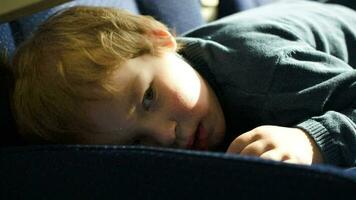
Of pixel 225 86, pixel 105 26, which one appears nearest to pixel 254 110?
pixel 225 86

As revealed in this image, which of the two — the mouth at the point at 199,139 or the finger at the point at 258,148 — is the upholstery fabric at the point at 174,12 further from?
the finger at the point at 258,148

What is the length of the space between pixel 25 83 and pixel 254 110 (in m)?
0.34

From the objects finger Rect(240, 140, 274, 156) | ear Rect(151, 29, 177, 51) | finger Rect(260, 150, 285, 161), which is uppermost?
ear Rect(151, 29, 177, 51)

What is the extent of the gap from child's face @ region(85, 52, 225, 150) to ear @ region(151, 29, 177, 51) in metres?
0.04

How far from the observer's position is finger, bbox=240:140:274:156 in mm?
656

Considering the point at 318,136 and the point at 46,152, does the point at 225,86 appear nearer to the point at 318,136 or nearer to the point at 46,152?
the point at 318,136

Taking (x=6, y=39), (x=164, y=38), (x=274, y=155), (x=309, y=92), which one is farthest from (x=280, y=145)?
(x=6, y=39)

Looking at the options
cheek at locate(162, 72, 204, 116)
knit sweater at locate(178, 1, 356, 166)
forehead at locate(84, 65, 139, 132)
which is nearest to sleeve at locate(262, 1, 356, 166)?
knit sweater at locate(178, 1, 356, 166)

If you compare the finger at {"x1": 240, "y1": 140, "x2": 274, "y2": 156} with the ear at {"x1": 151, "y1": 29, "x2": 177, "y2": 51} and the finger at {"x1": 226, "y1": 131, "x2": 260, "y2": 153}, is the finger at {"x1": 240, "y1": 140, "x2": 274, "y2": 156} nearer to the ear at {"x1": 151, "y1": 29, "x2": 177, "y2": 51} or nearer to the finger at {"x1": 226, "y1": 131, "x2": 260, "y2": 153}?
the finger at {"x1": 226, "y1": 131, "x2": 260, "y2": 153}

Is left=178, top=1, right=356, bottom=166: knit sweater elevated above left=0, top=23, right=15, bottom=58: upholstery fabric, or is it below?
below

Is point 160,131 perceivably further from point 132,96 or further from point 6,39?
point 6,39

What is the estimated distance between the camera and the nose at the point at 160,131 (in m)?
0.75

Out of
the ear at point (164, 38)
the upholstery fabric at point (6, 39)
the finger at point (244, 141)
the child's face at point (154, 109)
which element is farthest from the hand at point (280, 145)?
the upholstery fabric at point (6, 39)

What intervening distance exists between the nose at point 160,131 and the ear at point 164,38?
15cm
